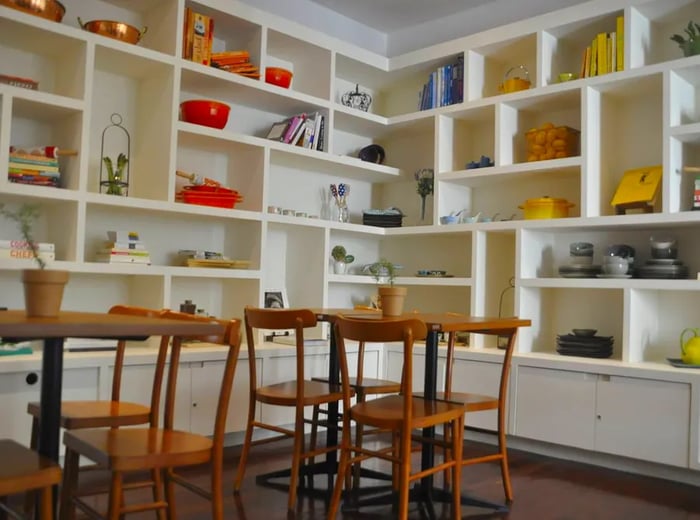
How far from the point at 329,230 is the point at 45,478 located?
11.1 feet

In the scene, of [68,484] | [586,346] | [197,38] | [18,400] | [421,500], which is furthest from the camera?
[197,38]

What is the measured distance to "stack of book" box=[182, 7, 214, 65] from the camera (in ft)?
13.6

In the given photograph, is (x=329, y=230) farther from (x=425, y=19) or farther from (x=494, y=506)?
(x=494, y=506)

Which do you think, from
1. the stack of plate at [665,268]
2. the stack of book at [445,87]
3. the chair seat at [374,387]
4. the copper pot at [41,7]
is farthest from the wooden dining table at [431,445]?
the stack of book at [445,87]

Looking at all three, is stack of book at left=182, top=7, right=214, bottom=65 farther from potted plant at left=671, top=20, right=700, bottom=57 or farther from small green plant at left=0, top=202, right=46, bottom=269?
potted plant at left=671, top=20, right=700, bottom=57

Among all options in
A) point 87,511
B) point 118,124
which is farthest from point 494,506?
point 118,124

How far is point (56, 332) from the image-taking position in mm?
1573

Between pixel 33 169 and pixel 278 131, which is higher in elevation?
pixel 278 131

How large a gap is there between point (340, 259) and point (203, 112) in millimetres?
1520

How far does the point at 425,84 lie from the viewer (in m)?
5.40

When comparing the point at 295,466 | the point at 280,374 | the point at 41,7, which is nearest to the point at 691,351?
the point at 295,466

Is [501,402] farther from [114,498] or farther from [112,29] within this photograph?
[112,29]

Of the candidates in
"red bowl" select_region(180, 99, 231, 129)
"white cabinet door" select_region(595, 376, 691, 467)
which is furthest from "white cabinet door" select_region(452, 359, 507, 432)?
"red bowl" select_region(180, 99, 231, 129)

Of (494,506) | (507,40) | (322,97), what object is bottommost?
(494,506)
